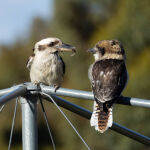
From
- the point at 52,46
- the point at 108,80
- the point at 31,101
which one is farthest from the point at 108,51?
the point at 31,101

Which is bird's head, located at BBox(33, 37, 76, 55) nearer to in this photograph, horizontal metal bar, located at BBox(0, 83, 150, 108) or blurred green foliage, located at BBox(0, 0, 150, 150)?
horizontal metal bar, located at BBox(0, 83, 150, 108)

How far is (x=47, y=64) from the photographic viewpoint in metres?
4.94

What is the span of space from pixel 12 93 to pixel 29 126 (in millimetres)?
190

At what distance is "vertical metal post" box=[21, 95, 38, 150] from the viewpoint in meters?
2.68

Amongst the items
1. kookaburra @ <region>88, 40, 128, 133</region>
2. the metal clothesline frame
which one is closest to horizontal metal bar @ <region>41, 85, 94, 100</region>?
the metal clothesline frame

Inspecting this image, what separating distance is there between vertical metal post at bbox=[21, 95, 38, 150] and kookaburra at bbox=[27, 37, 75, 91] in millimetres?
1992

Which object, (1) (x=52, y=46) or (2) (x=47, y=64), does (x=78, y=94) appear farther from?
(1) (x=52, y=46)

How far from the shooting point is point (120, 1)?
17.5m

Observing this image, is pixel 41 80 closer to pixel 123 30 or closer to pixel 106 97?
pixel 106 97

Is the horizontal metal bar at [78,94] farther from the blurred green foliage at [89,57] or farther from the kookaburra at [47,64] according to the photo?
the blurred green foliage at [89,57]

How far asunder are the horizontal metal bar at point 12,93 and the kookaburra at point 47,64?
1.97 metres

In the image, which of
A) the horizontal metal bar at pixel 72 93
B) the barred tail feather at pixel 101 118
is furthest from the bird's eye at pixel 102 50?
the horizontal metal bar at pixel 72 93

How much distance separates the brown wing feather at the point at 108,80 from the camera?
3.61 meters

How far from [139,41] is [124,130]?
12368 mm
